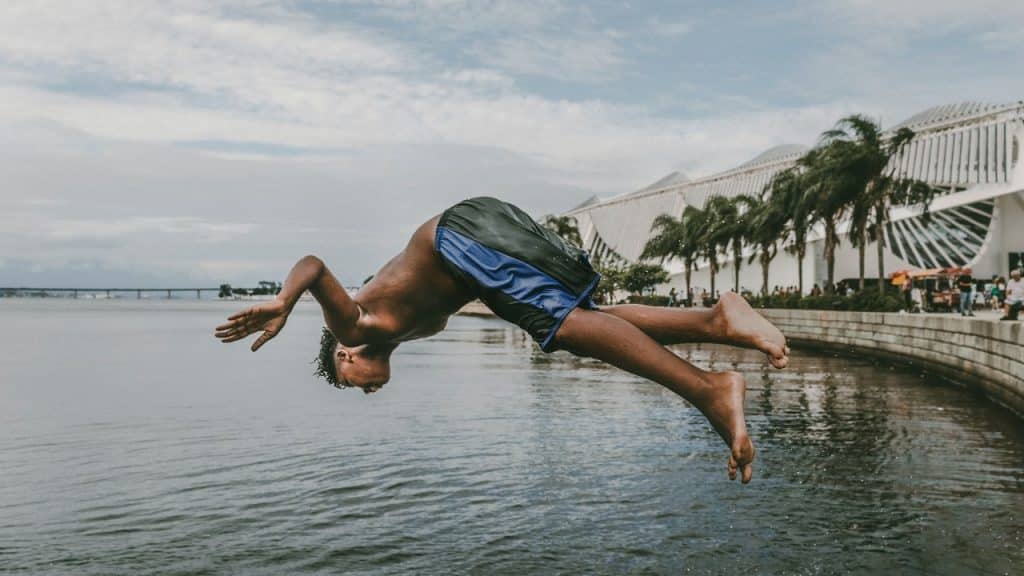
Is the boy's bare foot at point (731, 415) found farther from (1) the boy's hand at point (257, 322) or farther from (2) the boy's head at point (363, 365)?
(1) the boy's hand at point (257, 322)

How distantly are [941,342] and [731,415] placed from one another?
2116cm

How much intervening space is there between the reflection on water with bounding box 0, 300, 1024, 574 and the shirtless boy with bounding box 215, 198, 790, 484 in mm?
4218

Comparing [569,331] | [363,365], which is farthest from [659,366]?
[363,365]

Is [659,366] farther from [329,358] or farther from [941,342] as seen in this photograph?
Answer: [941,342]

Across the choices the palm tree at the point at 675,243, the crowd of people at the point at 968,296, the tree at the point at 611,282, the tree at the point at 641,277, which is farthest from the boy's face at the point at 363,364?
the tree at the point at 641,277

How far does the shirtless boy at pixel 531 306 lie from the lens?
11.5 ft

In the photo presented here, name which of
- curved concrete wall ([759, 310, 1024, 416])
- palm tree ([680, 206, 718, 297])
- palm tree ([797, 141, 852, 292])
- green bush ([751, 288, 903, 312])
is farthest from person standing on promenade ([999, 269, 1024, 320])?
palm tree ([680, 206, 718, 297])

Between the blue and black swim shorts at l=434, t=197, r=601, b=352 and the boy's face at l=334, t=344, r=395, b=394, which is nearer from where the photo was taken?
the blue and black swim shorts at l=434, t=197, r=601, b=352

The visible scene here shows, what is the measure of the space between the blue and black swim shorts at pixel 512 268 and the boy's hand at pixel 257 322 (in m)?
0.60

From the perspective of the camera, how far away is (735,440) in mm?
3561

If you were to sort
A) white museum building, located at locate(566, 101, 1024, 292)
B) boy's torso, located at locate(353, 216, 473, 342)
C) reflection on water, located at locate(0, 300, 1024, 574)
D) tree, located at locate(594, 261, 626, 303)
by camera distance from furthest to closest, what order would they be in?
tree, located at locate(594, 261, 626, 303) < white museum building, located at locate(566, 101, 1024, 292) < reflection on water, located at locate(0, 300, 1024, 574) < boy's torso, located at locate(353, 216, 473, 342)

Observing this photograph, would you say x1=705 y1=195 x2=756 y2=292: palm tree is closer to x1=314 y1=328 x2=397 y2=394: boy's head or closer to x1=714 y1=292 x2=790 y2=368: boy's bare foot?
x1=714 y1=292 x2=790 y2=368: boy's bare foot

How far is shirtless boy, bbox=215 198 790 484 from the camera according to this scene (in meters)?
3.51

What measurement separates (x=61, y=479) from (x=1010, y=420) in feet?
43.0
